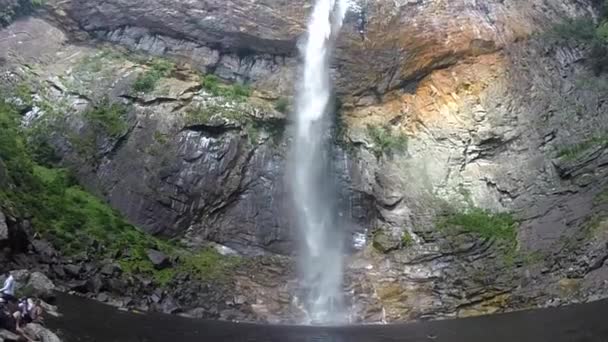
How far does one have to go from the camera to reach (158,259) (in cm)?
2473

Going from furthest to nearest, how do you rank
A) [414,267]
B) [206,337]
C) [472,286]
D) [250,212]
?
[250,212], [414,267], [472,286], [206,337]

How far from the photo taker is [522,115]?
102 feet

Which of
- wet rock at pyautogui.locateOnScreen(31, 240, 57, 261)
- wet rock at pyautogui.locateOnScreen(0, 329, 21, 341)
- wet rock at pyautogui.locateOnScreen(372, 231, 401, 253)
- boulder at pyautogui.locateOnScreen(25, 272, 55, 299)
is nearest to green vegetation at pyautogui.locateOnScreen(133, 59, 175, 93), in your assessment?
wet rock at pyautogui.locateOnScreen(31, 240, 57, 261)

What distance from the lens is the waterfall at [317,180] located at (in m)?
26.5

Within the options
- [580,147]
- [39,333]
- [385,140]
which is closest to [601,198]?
[580,147]

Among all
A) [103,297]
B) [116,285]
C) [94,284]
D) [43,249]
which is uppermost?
[43,249]

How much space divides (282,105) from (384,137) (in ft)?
18.2

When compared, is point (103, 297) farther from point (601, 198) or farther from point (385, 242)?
point (601, 198)

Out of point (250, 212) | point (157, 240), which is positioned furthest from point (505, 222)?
point (157, 240)

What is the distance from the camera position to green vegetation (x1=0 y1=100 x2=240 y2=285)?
23766mm

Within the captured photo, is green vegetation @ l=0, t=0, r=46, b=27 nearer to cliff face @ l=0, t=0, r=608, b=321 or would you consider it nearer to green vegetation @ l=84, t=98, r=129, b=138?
cliff face @ l=0, t=0, r=608, b=321

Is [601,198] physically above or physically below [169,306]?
above

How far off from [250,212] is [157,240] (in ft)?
14.8

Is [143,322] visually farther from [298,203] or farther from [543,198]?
[543,198]
